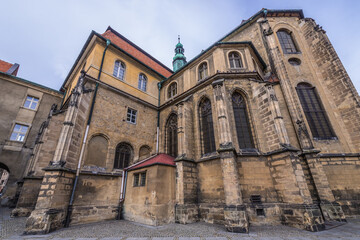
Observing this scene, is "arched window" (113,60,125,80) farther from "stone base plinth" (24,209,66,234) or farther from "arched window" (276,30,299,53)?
"arched window" (276,30,299,53)

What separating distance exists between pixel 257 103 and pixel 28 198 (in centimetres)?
1583

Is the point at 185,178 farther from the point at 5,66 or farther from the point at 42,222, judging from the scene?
the point at 5,66

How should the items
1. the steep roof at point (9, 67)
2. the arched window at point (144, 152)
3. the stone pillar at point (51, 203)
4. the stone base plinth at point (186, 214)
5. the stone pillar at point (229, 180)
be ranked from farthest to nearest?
1. the steep roof at point (9, 67)
2. the arched window at point (144, 152)
3. the stone base plinth at point (186, 214)
4. the stone pillar at point (229, 180)
5. the stone pillar at point (51, 203)

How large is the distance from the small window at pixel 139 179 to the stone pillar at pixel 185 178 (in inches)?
81.5

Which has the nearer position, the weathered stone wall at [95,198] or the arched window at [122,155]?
the weathered stone wall at [95,198]

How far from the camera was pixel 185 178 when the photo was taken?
899 centimetres

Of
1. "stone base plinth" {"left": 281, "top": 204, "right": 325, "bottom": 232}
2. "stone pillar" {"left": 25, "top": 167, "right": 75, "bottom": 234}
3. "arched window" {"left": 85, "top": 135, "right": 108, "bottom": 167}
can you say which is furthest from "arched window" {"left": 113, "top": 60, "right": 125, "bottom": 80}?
"stone base plinth" {"left": 281, "top": 204, "right": 325, "bottom": 232}

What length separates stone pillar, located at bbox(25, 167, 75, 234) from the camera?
6.31m

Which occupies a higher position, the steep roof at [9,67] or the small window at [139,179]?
the steep roof at [9,67]

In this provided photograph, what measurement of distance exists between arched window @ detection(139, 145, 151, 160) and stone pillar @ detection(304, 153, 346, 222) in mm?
10700

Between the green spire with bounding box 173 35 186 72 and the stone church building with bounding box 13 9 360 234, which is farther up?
the green spire with bounding box 173 35 186 72

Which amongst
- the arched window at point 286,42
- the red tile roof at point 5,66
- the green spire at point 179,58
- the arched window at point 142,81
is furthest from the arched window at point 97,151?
the green spire at point 179,58

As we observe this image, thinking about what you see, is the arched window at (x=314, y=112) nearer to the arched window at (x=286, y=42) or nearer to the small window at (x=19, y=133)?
the arched window at (x=286, y=42)

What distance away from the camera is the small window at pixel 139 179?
9398 mm
